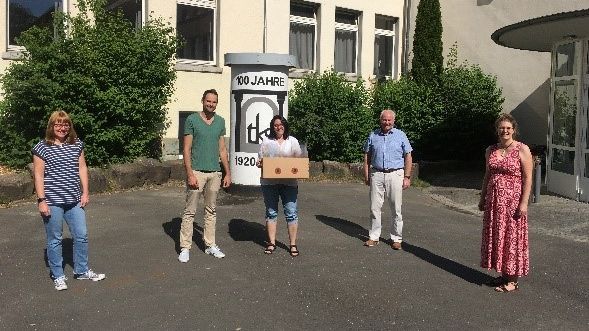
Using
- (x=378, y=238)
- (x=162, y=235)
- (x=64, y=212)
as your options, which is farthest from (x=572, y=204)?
(x=64, y=212)

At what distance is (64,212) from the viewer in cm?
567

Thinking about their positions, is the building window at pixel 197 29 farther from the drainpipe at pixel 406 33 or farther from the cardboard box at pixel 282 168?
the cardboard box at pixel 282 168

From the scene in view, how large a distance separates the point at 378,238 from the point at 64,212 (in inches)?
153

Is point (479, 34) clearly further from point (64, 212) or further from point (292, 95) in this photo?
point (64, 212)

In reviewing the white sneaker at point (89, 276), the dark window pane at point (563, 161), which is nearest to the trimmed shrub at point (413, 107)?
the dark window pane at point (563, 161)

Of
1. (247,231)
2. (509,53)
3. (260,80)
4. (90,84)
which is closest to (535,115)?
(509,53)

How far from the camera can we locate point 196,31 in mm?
15000

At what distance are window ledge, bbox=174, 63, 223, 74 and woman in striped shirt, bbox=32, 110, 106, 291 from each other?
8.70 m

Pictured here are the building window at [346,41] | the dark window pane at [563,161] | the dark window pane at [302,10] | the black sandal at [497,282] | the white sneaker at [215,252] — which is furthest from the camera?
the building window at [346,41]

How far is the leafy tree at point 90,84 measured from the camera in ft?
36.2

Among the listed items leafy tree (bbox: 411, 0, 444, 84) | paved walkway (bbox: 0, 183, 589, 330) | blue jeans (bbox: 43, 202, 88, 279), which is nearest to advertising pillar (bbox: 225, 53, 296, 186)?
paved walkway (bbox: 0, 183, 589, 330)

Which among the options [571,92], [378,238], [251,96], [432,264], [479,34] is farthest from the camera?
[479,34]

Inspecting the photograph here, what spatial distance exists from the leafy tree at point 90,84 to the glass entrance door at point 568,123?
840cm

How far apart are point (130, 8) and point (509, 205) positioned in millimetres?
11341
